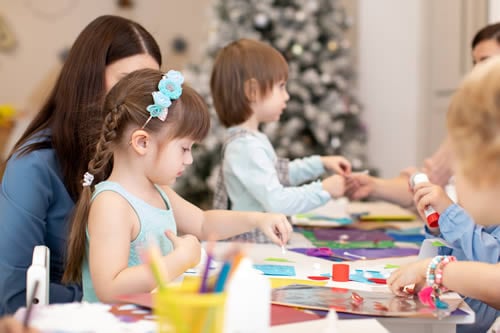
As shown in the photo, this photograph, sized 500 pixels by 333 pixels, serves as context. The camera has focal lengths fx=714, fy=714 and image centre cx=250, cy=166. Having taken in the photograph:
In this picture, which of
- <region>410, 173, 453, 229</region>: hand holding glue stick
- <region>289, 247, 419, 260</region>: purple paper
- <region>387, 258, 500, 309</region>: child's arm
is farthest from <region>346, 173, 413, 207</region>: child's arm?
<region>387, 258, 500, 309</region>: child's arm

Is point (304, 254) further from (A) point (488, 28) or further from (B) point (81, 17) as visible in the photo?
(B) point (81, 17)

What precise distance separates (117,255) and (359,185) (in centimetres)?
136

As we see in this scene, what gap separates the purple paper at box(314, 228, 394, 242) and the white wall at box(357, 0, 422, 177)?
326 centimetres

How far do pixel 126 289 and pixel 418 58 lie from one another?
4412 mm

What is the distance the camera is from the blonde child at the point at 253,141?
2182mm

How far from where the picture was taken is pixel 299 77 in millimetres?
5086

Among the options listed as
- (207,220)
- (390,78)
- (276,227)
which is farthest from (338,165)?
(390,78)

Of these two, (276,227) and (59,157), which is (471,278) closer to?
(276,227)

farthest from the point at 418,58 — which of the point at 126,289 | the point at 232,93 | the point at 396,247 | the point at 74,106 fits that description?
the point at 126,289

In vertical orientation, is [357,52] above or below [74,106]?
above

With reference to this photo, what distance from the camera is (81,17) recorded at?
20.7ft

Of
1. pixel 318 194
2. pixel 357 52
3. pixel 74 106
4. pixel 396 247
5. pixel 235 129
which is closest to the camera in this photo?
pixel 74 106

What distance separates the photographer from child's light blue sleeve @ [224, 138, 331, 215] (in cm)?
215

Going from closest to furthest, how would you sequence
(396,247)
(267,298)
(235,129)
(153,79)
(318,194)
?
(267,298) < (153,79) < (396,247) < (318,194) < (235,129)
